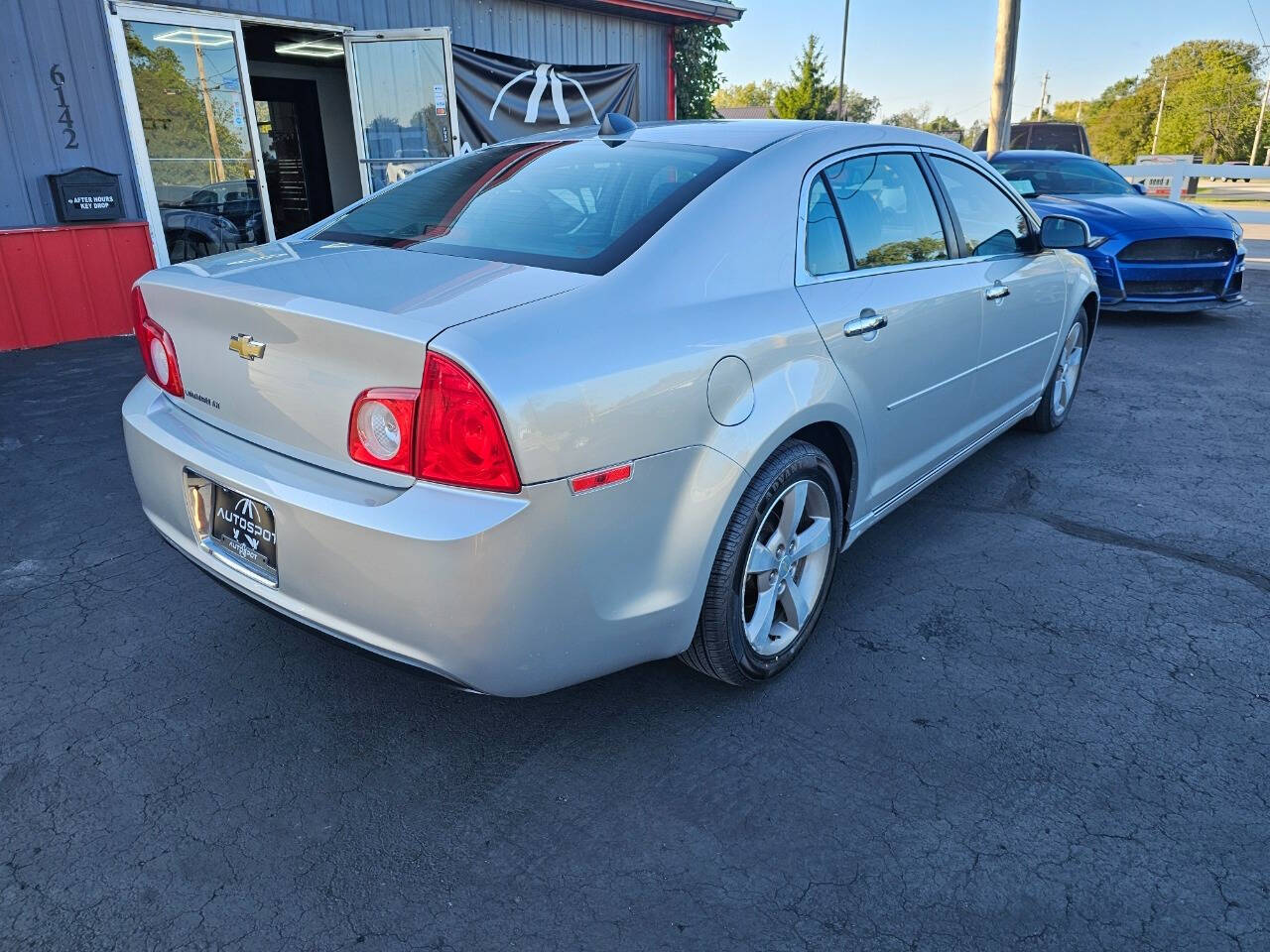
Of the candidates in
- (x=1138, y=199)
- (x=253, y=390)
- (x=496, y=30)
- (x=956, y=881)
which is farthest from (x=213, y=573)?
(x=1138, y=199)

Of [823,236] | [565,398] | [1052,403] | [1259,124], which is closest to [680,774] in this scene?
[565,398]

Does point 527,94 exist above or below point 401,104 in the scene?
above

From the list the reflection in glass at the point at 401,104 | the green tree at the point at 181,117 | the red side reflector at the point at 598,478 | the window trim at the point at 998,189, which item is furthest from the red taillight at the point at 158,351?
the reflection in glass at the point at 401,104

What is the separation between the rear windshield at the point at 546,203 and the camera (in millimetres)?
2244

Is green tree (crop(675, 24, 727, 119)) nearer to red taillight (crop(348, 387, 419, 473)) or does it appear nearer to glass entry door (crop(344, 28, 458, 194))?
glass entry door (crop(344, 28, 458, 194))

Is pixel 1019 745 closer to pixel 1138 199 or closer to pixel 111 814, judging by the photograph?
pixel 111 814

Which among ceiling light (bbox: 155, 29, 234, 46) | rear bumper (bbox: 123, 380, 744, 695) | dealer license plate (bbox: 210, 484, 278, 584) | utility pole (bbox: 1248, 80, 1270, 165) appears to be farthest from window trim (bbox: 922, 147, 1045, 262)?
utility pole (bbox: 1248, 80, 1270, 165)

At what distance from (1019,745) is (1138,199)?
7858mm

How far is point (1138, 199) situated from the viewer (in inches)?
328

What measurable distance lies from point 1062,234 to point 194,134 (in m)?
6.87

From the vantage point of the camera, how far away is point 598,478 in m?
1.84

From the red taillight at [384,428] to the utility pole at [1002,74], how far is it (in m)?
13.4

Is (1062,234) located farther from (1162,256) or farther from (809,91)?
(809,91)

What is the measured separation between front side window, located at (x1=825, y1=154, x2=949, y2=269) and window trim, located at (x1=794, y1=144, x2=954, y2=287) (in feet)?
0.05
